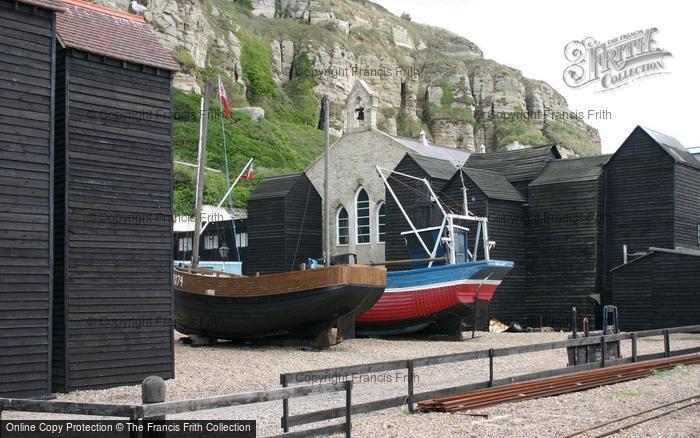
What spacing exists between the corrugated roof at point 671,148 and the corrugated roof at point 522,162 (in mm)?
4854

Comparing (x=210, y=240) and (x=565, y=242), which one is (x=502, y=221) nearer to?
(x=565, y=242)

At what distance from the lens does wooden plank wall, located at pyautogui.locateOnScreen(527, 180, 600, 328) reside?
3269 centimetres

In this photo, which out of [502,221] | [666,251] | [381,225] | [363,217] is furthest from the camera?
[363,217]

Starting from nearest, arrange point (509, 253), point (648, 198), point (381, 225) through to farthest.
A: point (648, 198) < point (509, 253) < point (381, 225)

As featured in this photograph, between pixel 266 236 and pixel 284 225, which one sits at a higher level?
pixel 284 225

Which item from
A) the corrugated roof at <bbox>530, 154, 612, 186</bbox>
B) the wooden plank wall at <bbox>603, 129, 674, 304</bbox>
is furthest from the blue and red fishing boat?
the wooden plank wall at <bbox>603, 129, 674, 304</bbox>

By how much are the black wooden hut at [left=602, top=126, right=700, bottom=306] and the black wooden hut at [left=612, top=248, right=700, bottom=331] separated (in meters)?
1.94

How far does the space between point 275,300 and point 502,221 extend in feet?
45.1

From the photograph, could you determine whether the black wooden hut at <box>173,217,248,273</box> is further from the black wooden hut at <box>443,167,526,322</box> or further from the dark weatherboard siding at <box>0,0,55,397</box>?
the dark weatherboard siding at <box>0,0,55,397</box>

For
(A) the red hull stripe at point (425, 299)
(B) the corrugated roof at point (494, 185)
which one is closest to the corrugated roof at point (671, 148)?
(B) the corrugated roof at point (494, 185)

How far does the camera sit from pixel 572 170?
34.2 meters

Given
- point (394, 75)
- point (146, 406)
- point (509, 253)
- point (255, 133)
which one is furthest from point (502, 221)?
point (394, 75)

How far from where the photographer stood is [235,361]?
65.7 ft

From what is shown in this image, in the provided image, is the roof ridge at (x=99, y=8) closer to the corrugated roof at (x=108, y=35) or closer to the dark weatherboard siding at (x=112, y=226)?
the corrugated roof at (x=108, y=35)
